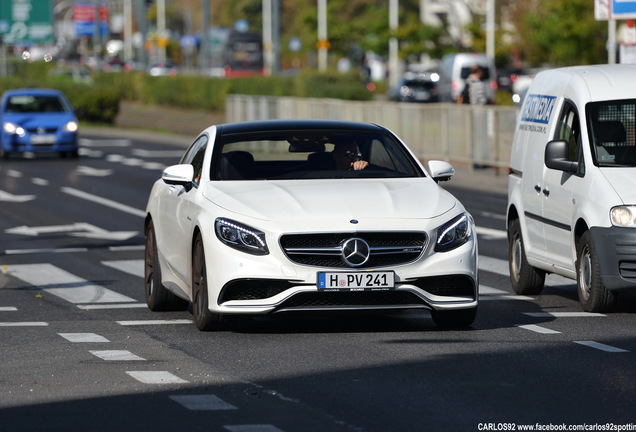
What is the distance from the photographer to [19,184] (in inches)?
1187

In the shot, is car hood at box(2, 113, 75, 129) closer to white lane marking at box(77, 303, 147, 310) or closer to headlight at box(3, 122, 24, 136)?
headlight at box(3, 122, 24, 136)

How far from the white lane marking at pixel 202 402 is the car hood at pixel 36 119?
98.1 feet

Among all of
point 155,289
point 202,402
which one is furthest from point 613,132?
point 202,402

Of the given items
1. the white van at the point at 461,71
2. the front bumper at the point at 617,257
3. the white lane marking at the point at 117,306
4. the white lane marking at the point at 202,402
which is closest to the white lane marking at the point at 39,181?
the white lane marking at the point at 117,306

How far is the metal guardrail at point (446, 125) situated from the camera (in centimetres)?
3067

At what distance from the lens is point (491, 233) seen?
19828 millimetres

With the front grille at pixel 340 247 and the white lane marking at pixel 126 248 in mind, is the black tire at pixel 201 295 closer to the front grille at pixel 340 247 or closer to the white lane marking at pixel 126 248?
the front grille at pixel 340 247

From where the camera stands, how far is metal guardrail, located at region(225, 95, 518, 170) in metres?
30.7

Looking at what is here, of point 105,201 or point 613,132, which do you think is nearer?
point 613,132

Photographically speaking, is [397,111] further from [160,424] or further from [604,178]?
[160,424]

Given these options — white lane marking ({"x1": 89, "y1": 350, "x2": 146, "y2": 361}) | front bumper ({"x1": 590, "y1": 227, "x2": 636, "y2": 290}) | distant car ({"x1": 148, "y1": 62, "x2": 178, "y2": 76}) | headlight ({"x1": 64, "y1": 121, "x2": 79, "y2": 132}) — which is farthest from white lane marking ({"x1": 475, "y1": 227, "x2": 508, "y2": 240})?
distant car ({"x1": 148, "y1": 62, "x2": 178, "y2": 76})

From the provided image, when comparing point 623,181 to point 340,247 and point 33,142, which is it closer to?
point 340,247

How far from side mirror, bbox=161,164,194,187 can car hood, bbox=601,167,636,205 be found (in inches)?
119

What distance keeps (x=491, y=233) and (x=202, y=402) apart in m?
12.2
